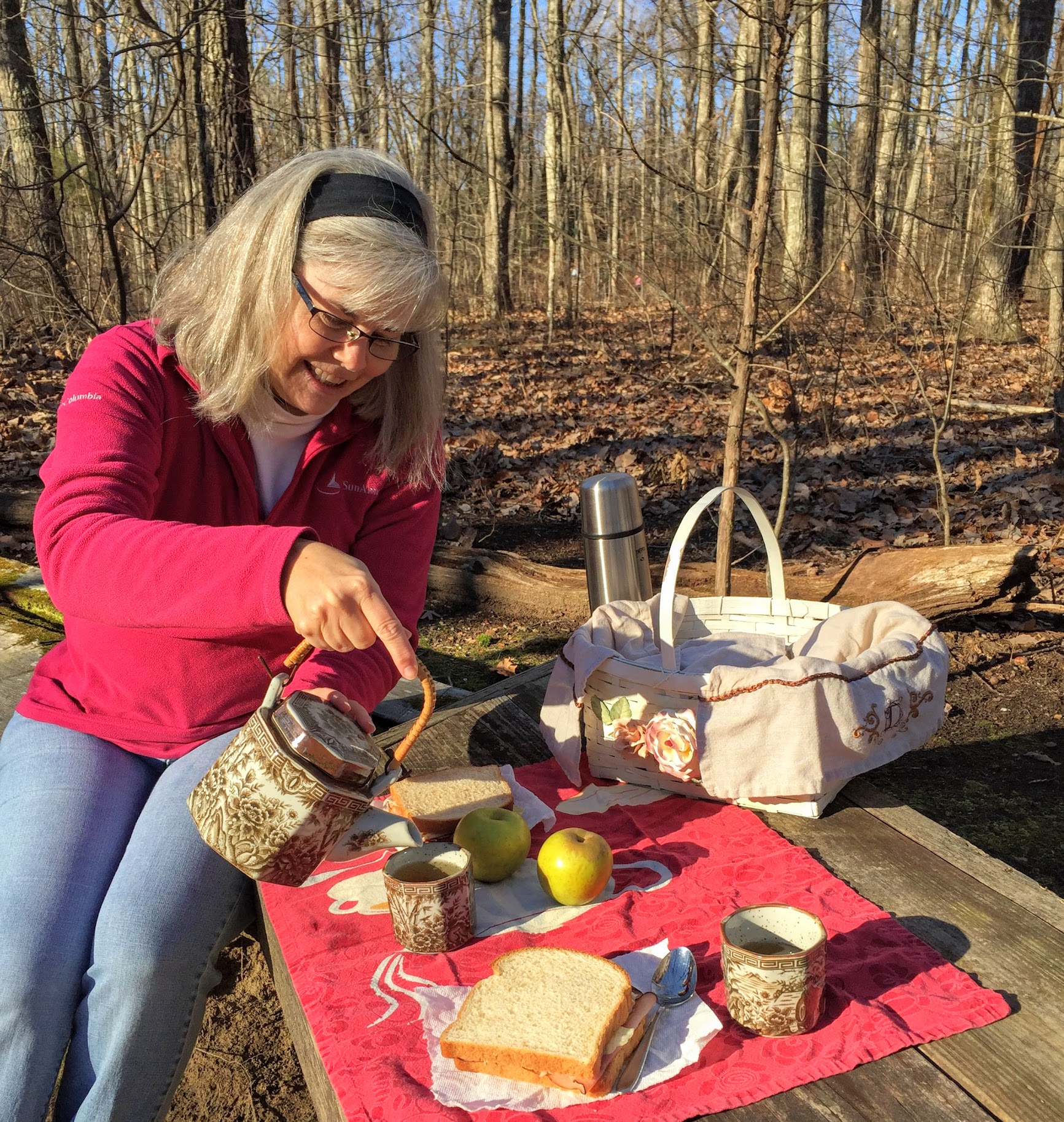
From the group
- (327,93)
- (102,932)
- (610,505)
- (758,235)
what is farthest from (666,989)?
(327,93)

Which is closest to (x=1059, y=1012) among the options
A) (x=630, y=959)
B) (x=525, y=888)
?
(x=630, y=959)

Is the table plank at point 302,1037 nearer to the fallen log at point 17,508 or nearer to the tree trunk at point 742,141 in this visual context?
the tree trunk at point 742,141

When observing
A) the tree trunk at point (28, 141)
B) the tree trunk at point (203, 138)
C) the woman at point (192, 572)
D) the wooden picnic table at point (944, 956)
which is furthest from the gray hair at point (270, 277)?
the tree trunk at point (203, 138)

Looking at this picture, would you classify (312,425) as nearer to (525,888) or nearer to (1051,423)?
(525,888)

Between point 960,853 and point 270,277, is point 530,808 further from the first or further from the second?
point 270,277

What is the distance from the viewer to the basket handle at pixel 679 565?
7.54 feet

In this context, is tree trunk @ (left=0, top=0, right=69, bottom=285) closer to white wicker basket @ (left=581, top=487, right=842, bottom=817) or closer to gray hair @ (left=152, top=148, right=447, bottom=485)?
gray hair @ (left=152, top=148, right=447, bottom=485)

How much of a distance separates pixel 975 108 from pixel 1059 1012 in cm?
1584

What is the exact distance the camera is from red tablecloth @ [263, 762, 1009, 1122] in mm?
1366

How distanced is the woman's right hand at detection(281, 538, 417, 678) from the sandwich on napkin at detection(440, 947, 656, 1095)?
0.51 metres

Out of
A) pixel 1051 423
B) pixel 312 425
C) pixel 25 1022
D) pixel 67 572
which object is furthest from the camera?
pixel 1051 423

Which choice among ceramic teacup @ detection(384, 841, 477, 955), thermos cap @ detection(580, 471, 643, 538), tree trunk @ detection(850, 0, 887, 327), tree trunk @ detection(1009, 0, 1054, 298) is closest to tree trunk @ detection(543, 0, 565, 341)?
tree trunk @ detection(1009, 0, 1054, 298)

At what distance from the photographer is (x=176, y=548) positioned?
1.71 m

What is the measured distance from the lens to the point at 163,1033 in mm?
1719
